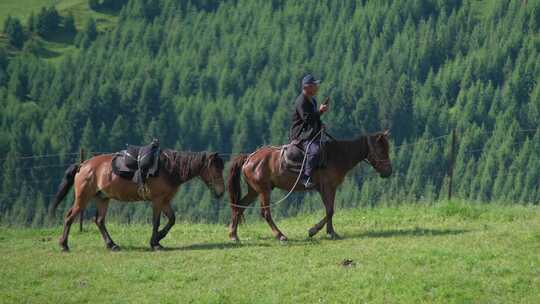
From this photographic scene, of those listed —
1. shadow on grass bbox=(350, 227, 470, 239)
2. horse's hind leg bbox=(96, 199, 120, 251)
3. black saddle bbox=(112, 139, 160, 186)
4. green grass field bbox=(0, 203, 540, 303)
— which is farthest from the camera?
horse's hind leg bbox=(96, 199, 120, 251)

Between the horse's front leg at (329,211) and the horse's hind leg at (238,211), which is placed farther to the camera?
the horse's hind leg at (238,211)

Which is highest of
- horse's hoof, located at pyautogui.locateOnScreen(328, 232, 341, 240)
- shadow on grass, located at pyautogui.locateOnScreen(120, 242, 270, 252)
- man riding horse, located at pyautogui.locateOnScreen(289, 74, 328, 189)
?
man riding horse, located at pyautogui.locateOnScreen(289, 74, 328, 189)

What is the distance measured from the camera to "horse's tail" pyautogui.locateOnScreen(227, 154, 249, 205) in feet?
73.8

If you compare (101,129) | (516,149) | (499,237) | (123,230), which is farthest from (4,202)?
(499,237)

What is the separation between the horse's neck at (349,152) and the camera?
72.3 feet

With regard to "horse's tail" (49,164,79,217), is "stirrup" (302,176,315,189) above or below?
above

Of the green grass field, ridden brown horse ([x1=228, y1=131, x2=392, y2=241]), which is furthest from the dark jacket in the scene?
the green grass field

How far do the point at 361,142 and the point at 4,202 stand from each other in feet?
401

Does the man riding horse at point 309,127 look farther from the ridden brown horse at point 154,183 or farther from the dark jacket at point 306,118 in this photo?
the ridden brown horse at point 154,183

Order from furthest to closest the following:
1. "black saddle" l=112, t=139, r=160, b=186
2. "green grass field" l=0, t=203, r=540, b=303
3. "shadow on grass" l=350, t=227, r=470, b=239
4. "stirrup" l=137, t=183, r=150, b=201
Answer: "stirrup" l=137, t=183, r=150, b=201, "black saddle" l=112, t=139, r=160, b=186, "shadow on grass" l=350, t=227, r=470, b=239, "green grass field" l=0, t=203, r=540, b=303

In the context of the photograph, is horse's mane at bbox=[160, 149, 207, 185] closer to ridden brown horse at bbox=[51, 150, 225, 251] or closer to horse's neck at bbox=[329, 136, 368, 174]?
ridden brown horse at bbox=[51, 150, 225, 251]

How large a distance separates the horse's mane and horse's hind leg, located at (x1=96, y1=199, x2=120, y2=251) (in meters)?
2.05

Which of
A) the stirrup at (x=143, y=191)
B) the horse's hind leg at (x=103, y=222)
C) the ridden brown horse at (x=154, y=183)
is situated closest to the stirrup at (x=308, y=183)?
the ridden brown horse at (x=154, y=183)

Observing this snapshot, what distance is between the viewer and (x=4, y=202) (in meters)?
137
